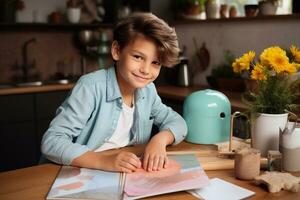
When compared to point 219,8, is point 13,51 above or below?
below

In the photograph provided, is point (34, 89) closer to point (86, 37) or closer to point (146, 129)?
point (86, 37)

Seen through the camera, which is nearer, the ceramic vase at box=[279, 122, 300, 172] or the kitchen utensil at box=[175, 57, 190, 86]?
the ceramic vase at box=[279, 122, 300, 172]

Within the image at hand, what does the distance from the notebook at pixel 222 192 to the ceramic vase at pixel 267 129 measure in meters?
0.26

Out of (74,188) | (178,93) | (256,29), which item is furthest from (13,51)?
(74,188)

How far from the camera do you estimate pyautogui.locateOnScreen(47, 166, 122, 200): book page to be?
90 centimetres

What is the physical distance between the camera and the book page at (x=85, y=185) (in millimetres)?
898

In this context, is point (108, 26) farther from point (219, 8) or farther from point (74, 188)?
point (74, 188)

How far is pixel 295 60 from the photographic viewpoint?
1.16 meters

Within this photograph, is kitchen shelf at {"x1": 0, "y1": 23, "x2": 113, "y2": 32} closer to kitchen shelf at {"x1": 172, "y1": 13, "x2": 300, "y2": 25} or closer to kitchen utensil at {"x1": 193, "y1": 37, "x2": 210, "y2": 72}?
kitchen shelf at {"x1": 172, "y1": 13, "x2": 300, "y2": 25}

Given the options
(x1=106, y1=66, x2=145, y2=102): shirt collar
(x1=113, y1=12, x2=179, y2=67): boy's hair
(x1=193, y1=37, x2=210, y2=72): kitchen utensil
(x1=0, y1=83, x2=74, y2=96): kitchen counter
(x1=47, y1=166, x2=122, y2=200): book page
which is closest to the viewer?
(x1=47, y1=166, x2=122, y2=200): book page

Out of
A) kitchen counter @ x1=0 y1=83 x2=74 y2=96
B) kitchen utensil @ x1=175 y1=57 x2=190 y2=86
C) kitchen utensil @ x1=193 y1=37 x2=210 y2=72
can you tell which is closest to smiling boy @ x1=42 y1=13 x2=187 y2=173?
kitchen counter @ x1=0 y1=83 x2=74 y2=96

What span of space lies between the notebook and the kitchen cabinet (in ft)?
6.93

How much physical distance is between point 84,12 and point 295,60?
266 centimetres

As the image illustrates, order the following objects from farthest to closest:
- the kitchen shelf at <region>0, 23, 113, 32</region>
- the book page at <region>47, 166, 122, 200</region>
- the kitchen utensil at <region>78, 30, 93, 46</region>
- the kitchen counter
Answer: the kitchen utensil at <region>78, 30, 93, 46</region>
the kitchen shelf at <region>0, 23, 113, 32</region>
the kitchen counter
the book page at <region>47, 166, 122, 200</region>
